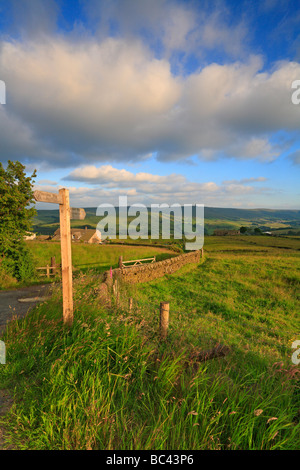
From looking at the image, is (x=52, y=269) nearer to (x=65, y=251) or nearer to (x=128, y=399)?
(x=65, y=251)

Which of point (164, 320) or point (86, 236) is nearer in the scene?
point (164, 320)

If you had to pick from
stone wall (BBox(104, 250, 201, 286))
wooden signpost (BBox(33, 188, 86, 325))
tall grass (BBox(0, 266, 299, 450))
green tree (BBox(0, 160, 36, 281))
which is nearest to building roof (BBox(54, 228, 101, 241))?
stone wall (BBox(104, 250, 201, 286))

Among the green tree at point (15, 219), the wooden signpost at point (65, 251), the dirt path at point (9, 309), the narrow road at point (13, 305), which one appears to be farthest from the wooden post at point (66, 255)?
the green tree at point (15, 219)

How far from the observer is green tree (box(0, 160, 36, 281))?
13211 millimetres

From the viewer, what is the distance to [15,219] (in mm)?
13758

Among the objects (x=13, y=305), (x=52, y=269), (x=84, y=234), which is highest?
(x=84, y=234)

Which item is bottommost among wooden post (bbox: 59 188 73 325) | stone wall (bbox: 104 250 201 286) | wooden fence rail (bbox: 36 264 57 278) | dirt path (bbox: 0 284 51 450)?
stone wall (bbox: 104 250 201 286)

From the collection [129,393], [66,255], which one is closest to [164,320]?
[129,393]

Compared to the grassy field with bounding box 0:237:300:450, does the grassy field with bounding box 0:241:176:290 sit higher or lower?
lower

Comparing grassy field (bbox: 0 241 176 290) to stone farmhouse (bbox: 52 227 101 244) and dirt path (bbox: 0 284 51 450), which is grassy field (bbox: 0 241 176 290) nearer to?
dirt path (bbox: 0 284 51 450)

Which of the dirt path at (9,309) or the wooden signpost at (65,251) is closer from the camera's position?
the dirt path at (9,309)

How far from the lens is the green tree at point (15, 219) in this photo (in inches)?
520

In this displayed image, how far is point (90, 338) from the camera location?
13.8 feet

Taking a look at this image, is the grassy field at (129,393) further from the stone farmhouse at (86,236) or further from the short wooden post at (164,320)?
the stone farmhouse at (86,236)
